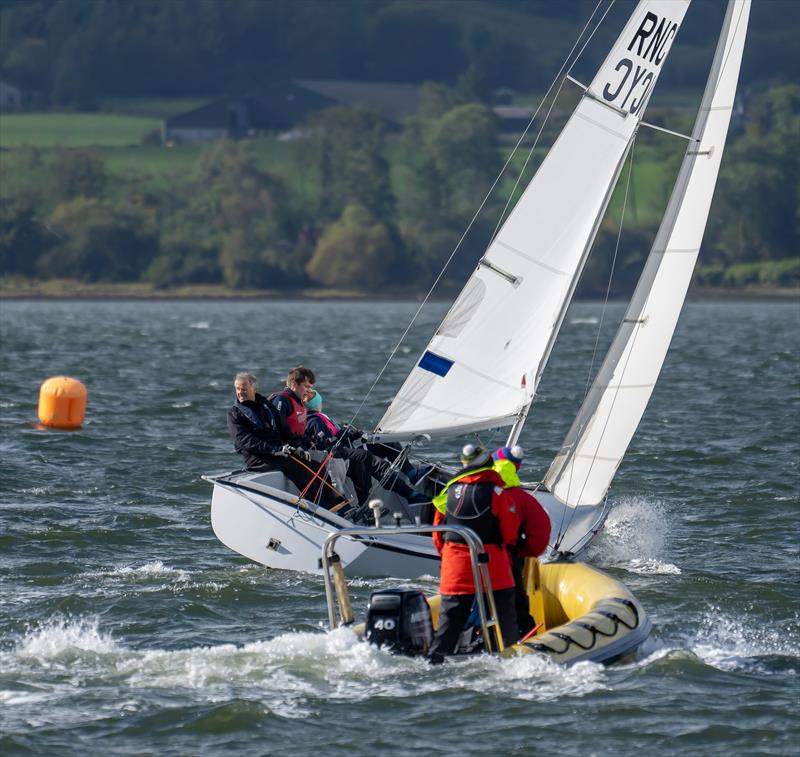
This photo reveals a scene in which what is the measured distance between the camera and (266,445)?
15453 mm

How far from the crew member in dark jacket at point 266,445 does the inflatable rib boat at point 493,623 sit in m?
3.44

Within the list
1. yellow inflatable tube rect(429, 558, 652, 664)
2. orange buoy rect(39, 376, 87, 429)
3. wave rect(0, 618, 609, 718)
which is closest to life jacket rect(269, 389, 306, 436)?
yellow inflatable tube rect(429, 558, 652, 664)

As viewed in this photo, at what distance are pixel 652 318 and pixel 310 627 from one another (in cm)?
497

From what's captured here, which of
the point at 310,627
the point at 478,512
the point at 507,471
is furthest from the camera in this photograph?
the point at 310,627

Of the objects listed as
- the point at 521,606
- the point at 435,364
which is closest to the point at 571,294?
the point at 435,364

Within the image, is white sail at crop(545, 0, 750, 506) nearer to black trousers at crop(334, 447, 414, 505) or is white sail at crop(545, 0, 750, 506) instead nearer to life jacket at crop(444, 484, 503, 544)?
black trousers at crop(334, 447, 414, 505)

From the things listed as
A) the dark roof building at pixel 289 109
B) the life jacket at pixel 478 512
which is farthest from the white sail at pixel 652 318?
the dark roof building at pixel 289 109

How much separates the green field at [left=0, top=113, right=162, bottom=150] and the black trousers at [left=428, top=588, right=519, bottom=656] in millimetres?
133746

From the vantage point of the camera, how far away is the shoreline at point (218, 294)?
394 feet

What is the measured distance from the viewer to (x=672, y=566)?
51.9ft

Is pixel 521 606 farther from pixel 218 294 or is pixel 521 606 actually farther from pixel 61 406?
pixel 218 294

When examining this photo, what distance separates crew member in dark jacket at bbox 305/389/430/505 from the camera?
15609 mm

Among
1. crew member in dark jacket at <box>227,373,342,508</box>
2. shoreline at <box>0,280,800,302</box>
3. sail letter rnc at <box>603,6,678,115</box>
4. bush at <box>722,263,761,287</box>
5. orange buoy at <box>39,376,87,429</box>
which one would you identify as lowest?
shoreline at <box>0,280,800,302</box>

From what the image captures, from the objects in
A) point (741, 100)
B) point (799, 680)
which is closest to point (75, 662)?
point (799, 680)
